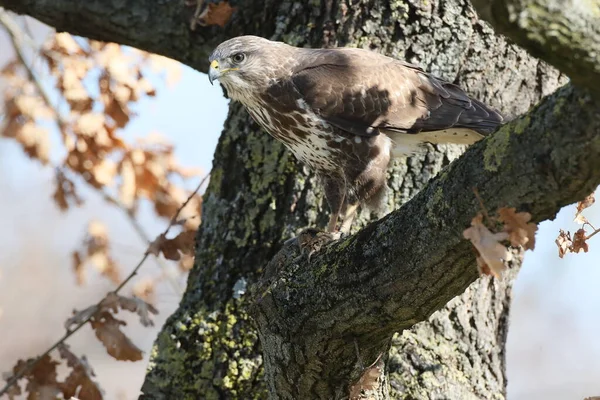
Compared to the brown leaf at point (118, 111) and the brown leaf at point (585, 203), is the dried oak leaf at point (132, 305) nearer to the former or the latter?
the brown leaf at point (118, 111)

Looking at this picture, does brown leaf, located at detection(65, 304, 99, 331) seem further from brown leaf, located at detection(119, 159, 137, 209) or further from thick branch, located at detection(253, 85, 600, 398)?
brown leaf, located at detection(119, 159, 137, 209)

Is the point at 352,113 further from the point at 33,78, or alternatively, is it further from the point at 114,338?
the point at 33,78

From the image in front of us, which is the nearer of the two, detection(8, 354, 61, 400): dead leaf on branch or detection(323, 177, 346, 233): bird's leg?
detection(323, 177, 346, 233): bird's leg

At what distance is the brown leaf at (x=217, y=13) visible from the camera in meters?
5.20

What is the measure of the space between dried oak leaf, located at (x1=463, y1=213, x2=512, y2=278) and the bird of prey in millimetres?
1787

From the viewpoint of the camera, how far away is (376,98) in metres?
4.55

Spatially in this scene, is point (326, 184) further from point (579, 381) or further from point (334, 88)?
point (579, 381)

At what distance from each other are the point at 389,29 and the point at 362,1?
22 cm

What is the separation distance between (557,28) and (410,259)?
Result: 1.07 m

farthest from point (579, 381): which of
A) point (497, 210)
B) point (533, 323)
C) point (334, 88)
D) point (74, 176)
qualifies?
point (497, 210)

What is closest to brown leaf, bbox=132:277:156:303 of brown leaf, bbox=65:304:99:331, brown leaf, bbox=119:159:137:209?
brown leaf, bbox=119:159:137:209

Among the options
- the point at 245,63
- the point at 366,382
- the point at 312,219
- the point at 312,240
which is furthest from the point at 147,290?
the point at 366,382

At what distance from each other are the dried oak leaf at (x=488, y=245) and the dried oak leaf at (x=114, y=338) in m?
2.51

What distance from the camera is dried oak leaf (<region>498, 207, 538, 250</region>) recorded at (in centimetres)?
260
